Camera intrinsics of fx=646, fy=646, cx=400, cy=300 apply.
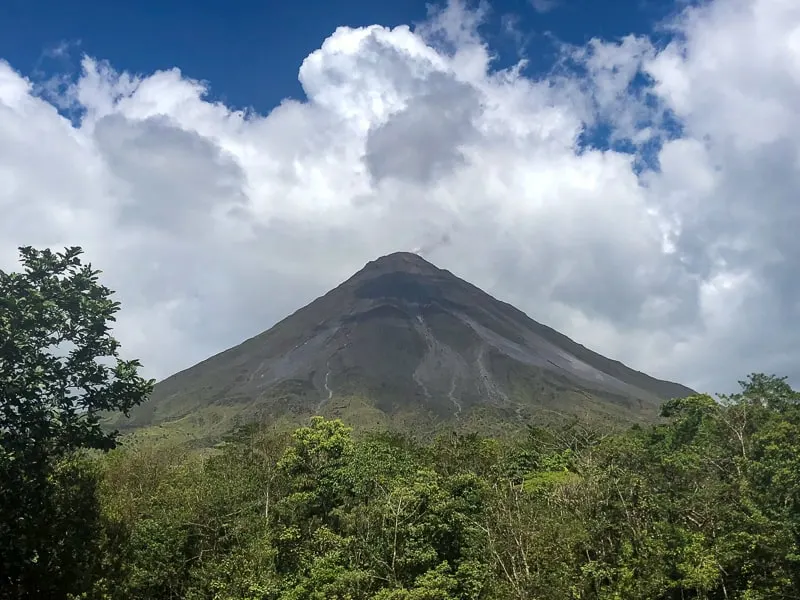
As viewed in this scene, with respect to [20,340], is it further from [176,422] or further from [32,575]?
[176,422]

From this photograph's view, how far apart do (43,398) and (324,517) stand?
58.3 feet

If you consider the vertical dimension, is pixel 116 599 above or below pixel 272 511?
below

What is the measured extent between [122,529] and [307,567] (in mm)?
7793

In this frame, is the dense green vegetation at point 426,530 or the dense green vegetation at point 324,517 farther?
the dense green vegetation at point 426,530

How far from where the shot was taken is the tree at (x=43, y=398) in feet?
52.1

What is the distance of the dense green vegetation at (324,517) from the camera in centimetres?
1708

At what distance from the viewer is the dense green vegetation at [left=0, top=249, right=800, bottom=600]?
672 inches

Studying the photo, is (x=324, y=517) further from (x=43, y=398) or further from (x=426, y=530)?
(x=43, y=398)

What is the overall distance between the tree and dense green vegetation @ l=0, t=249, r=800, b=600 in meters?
0.05

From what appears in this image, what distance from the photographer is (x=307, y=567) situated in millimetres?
22594

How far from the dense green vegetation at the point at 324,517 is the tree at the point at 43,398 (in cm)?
5

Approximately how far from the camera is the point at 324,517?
31266 mm

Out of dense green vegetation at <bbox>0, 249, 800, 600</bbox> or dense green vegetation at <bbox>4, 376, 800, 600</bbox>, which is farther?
dense green vegetation at <bbox>4, 376, 800, 600</bbox>

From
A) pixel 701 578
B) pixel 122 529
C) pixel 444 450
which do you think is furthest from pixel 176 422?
pixel 701 578
